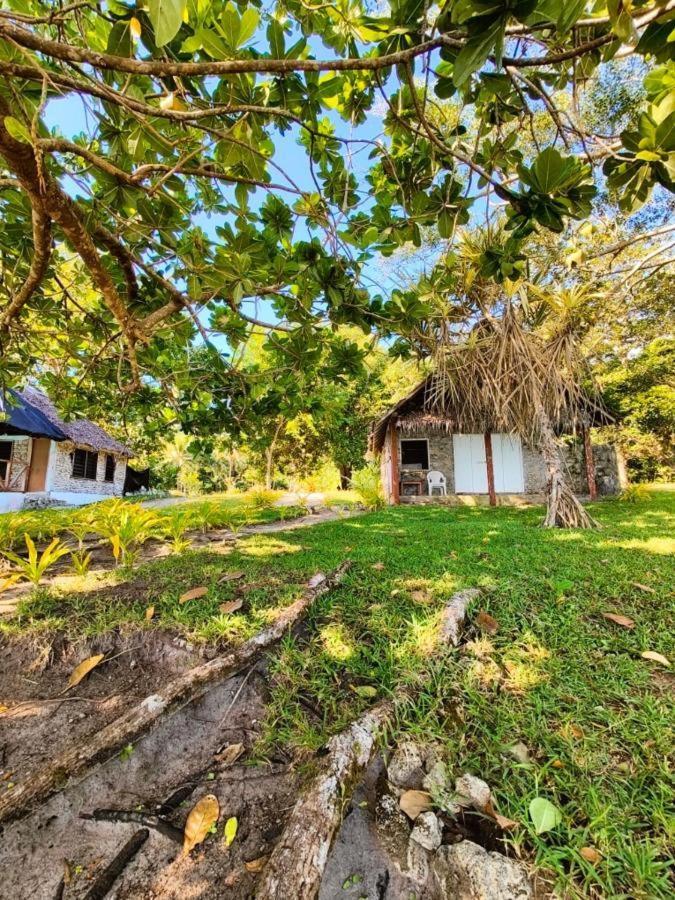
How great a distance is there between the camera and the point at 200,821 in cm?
127

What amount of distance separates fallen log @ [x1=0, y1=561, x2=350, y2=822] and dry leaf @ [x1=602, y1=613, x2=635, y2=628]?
1913mm

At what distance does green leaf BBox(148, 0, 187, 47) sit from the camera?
2.25 feet

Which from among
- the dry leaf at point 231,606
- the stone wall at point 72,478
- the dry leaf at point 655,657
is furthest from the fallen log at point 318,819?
the stone wall at point 72,478

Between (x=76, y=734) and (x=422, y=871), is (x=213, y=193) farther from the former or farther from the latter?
(x=422, y=871)

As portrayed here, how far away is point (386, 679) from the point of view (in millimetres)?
1835

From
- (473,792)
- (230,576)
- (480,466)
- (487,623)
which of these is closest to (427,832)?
(473,792)

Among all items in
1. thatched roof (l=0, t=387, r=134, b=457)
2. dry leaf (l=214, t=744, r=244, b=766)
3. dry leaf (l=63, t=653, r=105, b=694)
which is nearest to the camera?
Answer: dry leaf (l=214, t=744, r=244, b=766)

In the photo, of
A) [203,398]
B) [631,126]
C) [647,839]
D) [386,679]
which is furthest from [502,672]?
[203,398]

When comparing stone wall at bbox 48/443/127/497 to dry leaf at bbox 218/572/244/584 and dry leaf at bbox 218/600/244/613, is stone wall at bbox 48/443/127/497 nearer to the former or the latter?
dry leaf at bbox 218/572/244/584

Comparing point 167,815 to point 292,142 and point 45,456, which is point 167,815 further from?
point 45,456

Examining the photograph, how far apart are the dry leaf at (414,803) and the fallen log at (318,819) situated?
160 millimetres

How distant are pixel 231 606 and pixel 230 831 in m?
1.35

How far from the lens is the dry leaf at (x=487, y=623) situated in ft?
7.20

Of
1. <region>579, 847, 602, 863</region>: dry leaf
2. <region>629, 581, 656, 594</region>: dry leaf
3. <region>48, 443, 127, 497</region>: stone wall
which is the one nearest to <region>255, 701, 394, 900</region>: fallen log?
<region>579, 847, 602, 863</region>: dry leaf
